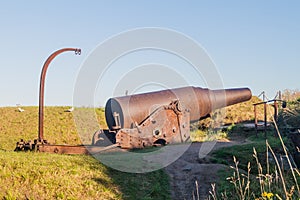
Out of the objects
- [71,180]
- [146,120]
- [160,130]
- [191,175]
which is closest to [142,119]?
[146,120]

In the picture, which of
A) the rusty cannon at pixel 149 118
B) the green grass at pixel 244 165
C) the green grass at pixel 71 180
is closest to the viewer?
the green grass at pixel 71 180

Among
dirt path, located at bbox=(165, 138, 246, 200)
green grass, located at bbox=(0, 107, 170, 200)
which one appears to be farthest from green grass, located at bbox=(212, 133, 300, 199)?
green grass, located at bbox=(0, 107, 170, 200)

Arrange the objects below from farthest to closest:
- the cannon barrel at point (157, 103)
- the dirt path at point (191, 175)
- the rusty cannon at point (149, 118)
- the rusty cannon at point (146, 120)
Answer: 1. the cannon barrel at point (157, 103)
2. the rusty cannon at point (149, 118)
3. the rusty cannon at point (146, 120)
4. the dirt path at point (191, 175)

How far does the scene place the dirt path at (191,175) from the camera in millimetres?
7284

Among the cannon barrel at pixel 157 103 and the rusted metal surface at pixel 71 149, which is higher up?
the cannon barrel at pixel 157 103

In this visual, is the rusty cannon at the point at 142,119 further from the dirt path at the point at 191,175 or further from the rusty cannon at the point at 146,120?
the dirt path at the point at 191,175

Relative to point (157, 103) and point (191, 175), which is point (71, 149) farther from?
point (157, 103)

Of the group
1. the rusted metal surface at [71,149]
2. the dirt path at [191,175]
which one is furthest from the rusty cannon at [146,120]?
the dirt path at [191,175]

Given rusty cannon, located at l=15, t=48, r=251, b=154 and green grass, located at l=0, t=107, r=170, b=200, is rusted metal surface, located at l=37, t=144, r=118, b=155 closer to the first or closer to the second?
rusty cannon, located at l=15, t=48, r=251, b=154

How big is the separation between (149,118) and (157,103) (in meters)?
0.66

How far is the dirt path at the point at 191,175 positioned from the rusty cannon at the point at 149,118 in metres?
1.64

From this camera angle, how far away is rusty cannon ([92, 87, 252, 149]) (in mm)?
10820

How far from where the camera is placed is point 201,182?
25.3ft

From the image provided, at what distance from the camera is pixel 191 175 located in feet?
26.5
